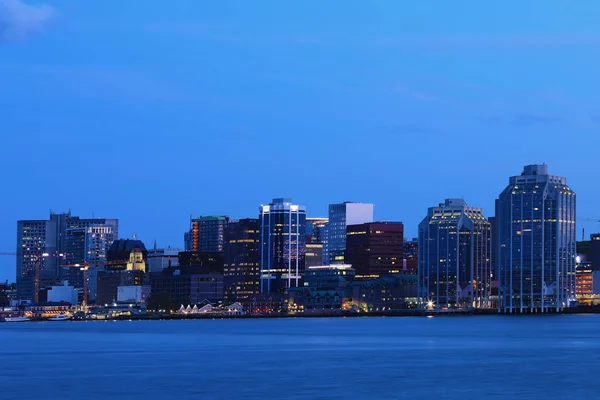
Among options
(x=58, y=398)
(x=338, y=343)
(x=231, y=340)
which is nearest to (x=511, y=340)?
(x=338, y=343)

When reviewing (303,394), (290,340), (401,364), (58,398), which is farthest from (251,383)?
(290,340)

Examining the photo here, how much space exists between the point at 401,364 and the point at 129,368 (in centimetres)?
2057

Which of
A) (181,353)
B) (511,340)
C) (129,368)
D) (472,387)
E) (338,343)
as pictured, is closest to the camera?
(472,387)

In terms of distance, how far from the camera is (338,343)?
134125 mm

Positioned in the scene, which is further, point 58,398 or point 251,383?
point 251,383

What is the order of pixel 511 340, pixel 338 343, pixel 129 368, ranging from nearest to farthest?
pixel 129 368 → pixel 338 343 → pixel 511 340

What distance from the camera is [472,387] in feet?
247

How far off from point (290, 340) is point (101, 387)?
72.0 meters

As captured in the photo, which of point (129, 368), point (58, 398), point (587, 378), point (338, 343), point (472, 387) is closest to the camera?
point (58, 398)

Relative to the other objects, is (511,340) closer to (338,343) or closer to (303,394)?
(338,343)

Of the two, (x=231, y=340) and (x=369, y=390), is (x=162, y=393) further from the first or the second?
(x=231, y=340)

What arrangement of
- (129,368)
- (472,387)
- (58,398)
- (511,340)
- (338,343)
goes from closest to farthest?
(58,398)
(472,387)
(129,368)
(338,343)
(511,340)

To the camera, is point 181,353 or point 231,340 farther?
point 231,340

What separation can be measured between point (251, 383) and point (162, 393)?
8.41 m
